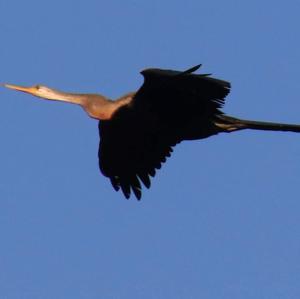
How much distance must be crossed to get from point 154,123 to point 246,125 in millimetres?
1086

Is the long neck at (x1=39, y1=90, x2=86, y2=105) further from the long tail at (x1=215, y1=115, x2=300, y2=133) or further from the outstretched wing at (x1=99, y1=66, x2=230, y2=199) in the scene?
the long tail at (x1=215, y1=115, x2=300, y2=133)

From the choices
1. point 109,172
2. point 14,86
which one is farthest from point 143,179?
point 14,86

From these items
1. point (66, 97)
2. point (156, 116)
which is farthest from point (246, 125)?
point (66, 97)

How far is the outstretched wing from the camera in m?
21.5

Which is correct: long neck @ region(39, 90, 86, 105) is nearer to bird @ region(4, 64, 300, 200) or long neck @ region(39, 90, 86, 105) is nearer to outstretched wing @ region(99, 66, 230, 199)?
bird @ region(4, 64, 300, 200)

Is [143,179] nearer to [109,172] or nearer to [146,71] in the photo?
[109,172]

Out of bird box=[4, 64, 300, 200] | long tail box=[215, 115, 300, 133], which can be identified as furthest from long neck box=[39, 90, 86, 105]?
long tail box=[215, 115, 300, 133]

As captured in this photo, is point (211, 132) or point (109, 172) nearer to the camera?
point (211, 132)

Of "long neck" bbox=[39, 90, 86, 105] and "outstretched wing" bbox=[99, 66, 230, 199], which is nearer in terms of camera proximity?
"outstretched wing" bbox=[99, 66, 230, 199]

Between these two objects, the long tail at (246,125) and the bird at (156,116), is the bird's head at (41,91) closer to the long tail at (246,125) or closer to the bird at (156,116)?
the bird at (156,116)

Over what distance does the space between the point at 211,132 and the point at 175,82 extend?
0.99 m

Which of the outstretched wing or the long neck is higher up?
the long neck

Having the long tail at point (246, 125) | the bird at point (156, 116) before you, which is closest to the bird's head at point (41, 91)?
the bird at point (156, 116)

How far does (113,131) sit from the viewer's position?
2281 centimetres
